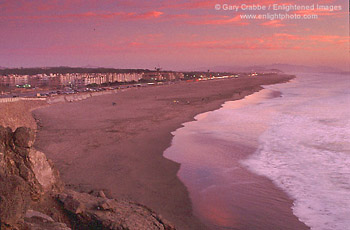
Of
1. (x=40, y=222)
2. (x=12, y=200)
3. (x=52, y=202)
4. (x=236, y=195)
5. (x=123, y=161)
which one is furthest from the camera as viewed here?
(x=123, y=161)

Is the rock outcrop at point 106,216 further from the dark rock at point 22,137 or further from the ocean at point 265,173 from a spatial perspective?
the ocean at point 265,173

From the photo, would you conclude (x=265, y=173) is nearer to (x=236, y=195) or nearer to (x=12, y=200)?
(x=236, y=195)

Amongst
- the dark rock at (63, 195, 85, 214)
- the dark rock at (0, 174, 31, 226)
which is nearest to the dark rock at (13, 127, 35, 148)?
the dark rock at (63, 195, 85, 214)

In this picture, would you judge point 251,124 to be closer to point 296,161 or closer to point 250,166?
point 296,161

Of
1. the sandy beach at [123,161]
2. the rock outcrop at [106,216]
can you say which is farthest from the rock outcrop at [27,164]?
the sandy beach at [123,161]

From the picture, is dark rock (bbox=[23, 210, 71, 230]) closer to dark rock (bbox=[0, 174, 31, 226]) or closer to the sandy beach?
dark rock (bbox=[0, 174, 31, 226])

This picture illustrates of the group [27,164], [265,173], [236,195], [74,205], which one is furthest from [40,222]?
[265,173]

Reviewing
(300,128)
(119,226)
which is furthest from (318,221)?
(300,128)

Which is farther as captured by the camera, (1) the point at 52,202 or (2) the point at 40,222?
(1) the point at 52,202
